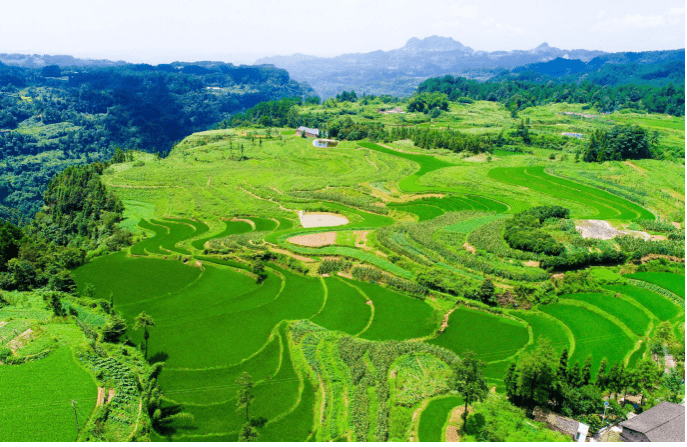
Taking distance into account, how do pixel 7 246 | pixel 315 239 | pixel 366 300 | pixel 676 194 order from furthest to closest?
pixel 676 194 → pixel 315 239 → pixel 7 246 → pixel 366 300

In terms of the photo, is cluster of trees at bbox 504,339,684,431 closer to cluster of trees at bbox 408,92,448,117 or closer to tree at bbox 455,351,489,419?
tree at bbox 455,351,489,419

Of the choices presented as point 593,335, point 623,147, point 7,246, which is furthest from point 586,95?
point 7,246

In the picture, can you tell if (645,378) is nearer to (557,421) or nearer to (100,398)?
(557,421)

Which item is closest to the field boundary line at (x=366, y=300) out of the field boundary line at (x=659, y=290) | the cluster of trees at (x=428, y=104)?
the field boundary line at (x=659, y=290)

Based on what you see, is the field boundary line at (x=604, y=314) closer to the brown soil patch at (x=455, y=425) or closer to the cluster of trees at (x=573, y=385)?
the cluster of trees at (x=573, y=385)

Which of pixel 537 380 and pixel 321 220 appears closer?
pixel 537 380

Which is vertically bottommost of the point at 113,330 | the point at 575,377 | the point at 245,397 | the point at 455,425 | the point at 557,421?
the point at 455,425
